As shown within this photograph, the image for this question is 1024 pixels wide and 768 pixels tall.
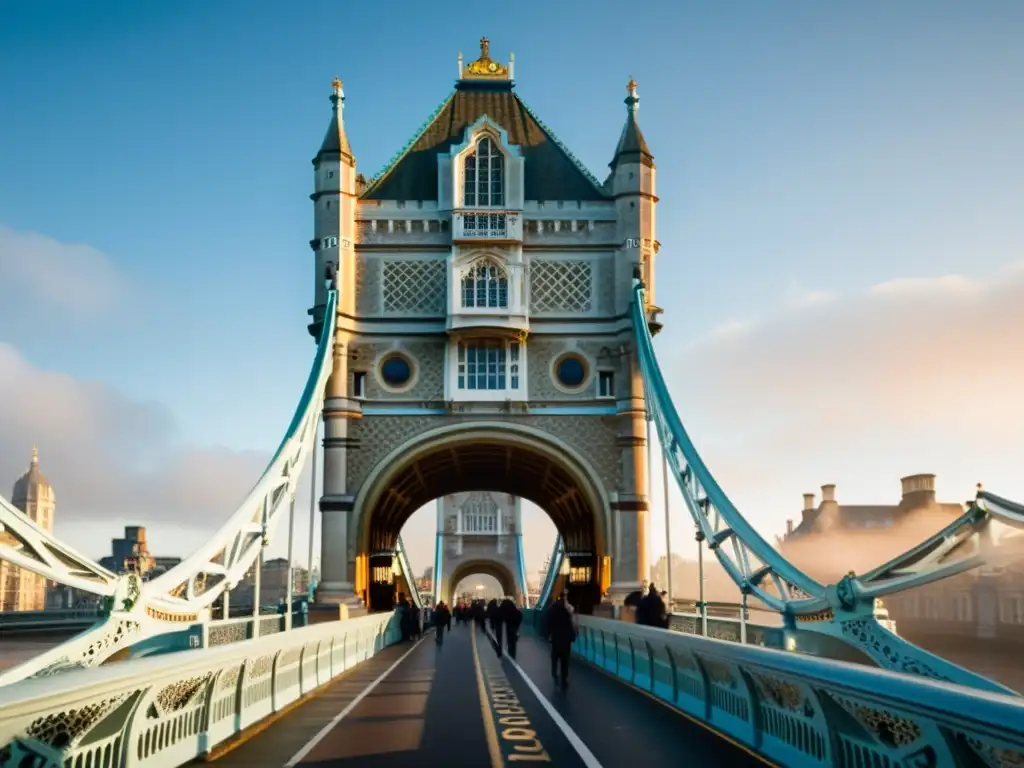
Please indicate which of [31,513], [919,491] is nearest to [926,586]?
[919,491]

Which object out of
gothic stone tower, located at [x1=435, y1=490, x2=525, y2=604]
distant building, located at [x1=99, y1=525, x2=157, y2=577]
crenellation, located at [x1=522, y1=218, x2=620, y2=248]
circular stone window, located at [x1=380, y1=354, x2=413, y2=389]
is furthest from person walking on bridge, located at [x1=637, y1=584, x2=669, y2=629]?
distant building, located at [x1=99, y1=525, x2=157, y2=577]

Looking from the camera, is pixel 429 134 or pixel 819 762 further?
pixel 429 134

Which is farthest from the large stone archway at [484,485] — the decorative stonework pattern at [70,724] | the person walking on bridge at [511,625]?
the decorative stonework pattern at [70,724]

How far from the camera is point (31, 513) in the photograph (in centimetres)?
17825

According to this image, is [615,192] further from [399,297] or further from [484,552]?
[484,552]

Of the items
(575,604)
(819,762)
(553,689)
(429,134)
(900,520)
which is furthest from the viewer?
(900,520)

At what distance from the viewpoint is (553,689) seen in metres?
19.5

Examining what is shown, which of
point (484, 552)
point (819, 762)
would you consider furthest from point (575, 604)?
point (484, 552)

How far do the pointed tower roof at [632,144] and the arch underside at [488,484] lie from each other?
9.79 m

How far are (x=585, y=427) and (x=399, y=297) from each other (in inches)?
276

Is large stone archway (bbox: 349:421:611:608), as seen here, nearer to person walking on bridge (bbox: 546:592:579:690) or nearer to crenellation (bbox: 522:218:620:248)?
crenellation (bbox: 522:218:620:248)

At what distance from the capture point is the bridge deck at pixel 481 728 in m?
11.7

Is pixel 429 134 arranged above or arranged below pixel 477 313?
above

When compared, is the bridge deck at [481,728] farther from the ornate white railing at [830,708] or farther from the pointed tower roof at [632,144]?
the pointed tower roof at [632,144]
